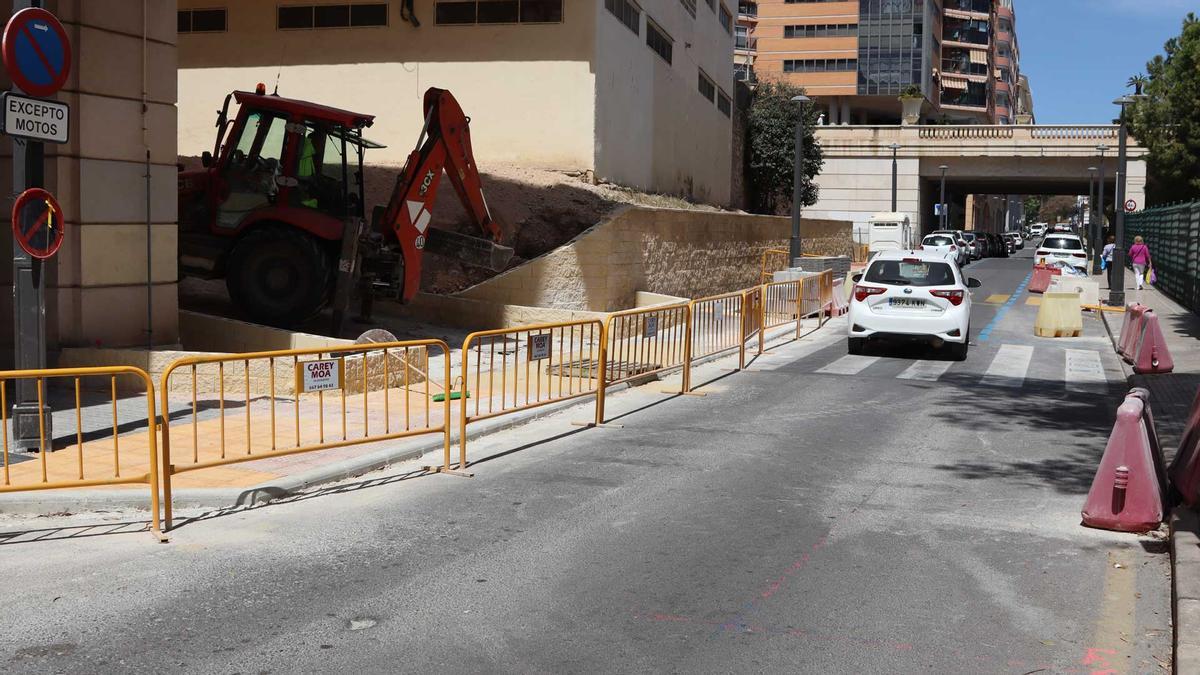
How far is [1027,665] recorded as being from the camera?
5.33 meters

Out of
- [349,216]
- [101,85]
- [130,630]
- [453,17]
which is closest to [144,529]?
[130,630]

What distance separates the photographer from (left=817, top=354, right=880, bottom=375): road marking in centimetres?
1645

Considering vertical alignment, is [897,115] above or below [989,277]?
above

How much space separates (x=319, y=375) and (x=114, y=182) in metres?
5.83

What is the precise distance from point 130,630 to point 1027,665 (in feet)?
13.9

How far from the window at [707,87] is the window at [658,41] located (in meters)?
6.09

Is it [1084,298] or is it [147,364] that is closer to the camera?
[147,364]

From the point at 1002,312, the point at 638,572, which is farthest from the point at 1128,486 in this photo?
the point at 1002,312

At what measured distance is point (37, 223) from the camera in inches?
364

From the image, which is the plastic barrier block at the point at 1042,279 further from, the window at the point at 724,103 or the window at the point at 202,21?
the window at the point at 202,21

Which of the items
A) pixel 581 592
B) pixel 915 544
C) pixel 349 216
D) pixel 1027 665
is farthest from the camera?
pixel 349 216

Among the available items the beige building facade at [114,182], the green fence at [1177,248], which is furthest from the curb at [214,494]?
the green fence at [1177,248]

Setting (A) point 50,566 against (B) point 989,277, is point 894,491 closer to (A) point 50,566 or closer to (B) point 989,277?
(A) point 50,566

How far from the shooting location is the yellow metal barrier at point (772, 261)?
34.5 m
